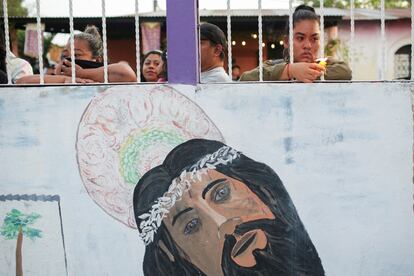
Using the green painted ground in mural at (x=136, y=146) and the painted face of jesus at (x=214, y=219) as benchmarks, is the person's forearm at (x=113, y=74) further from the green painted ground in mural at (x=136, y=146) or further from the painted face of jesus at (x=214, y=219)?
the painted face of jesus at (x=214, y=219)

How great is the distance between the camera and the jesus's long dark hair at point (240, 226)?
10.7 feet

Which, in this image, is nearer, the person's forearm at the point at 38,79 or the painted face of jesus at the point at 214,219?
the painted face of jesus at the point at 214,219

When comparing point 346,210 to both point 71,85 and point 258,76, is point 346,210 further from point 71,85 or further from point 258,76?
point 71,85

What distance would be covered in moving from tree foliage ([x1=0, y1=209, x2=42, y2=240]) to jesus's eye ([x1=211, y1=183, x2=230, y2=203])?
3.58ft

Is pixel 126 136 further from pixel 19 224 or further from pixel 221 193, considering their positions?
pixel 19 224

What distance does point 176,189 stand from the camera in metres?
3.33

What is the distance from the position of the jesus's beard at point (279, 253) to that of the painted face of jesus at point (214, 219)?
0.08 feet

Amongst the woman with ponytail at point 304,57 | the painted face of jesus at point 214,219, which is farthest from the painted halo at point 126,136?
the woman with ponytail at point 304,57

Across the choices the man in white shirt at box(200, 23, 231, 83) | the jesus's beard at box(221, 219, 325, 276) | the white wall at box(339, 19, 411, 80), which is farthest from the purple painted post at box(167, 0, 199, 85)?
the white wall at box(339, 19, 411, 80)

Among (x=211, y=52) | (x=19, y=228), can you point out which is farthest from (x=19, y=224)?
(x=211, y=52)

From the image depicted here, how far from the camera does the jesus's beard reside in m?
3.28

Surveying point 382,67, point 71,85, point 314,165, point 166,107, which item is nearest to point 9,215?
point 71,85

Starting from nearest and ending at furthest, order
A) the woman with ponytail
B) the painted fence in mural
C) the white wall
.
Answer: the painted fence in mural, the woman with ponytail, the white wall

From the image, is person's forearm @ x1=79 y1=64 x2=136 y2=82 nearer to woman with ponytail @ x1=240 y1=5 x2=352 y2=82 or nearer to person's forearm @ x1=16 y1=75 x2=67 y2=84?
person's forearm @ x1=16 y1=75 x2=67 y2=84
